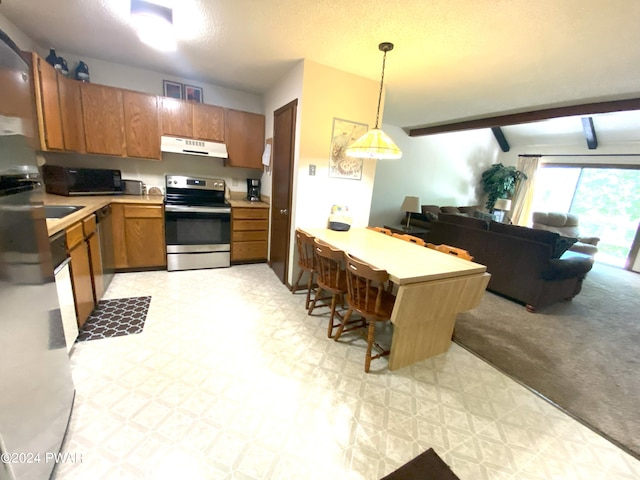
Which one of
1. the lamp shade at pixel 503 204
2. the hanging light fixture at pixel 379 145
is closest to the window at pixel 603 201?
the lamp shade at pixel 503 204

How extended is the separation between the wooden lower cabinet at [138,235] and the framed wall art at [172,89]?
5.11ft

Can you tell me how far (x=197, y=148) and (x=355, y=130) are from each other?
6.66 feet

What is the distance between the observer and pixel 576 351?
7.76ft

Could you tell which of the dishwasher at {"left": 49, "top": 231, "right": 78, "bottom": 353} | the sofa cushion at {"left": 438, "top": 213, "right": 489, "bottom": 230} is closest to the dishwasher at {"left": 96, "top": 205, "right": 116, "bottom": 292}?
the dishwasher at {"left": 49, "top": 231, "right": 78, "bottom": 353}

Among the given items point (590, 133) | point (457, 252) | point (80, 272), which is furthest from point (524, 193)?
point (80, 272)

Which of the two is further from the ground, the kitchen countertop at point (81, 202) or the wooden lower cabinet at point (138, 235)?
the kitchen countertop at point (81, 202)

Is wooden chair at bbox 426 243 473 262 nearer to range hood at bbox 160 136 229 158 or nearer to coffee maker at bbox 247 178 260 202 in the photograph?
coffee maker at bbox 247 178 260 202

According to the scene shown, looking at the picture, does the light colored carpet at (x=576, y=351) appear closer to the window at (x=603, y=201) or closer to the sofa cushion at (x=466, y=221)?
the sofa cushion at (x=466, y=221)

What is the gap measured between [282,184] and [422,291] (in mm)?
2113

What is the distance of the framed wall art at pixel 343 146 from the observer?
2.89 meters

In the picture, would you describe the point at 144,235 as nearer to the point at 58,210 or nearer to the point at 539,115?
the point at 58,210

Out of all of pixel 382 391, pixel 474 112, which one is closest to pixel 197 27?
pixel 382 391

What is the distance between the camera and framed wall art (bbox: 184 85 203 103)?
3.50 meters

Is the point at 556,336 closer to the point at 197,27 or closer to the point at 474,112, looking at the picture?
the point at 474,112
